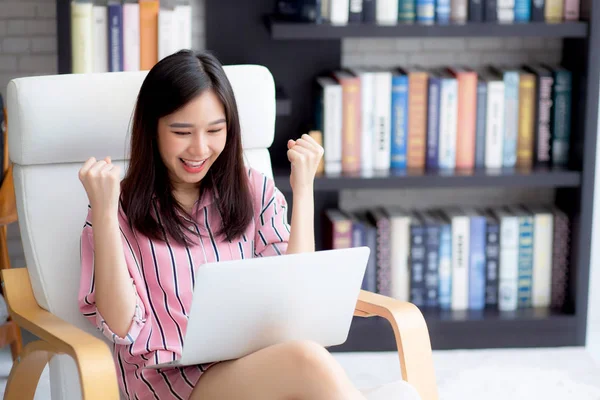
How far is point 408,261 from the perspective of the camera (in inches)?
122

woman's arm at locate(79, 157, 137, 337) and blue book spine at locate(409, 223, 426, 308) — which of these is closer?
woman's arm at locate(79, 157, 137, 337)

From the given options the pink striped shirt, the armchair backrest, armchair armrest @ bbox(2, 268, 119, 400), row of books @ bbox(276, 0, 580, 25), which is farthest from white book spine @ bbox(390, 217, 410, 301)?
armchair armrest @ bbox(2, 268, 119, 400)

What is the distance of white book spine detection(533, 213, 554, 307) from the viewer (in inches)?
122

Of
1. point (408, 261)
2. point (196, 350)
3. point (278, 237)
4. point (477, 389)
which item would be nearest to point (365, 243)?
point (408, 261)

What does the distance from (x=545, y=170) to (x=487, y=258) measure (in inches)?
12.3

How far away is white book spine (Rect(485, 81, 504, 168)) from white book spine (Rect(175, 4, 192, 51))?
2.90 ft

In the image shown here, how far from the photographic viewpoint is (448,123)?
2996 mm

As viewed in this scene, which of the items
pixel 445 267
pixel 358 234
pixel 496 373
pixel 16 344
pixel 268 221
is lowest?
pixel 496 373

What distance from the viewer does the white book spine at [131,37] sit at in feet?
8.79

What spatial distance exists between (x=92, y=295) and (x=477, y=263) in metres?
1.50

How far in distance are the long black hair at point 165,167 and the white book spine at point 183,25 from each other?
0.74 metres

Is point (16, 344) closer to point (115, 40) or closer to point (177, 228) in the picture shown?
point (115, 40)

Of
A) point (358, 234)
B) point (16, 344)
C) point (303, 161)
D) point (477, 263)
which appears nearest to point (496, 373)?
point (477, 263)

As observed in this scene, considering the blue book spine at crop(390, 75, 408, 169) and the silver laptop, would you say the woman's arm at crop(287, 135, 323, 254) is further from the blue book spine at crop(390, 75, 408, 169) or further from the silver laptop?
the blue book spine at crop(390, 75, 408, 169)
